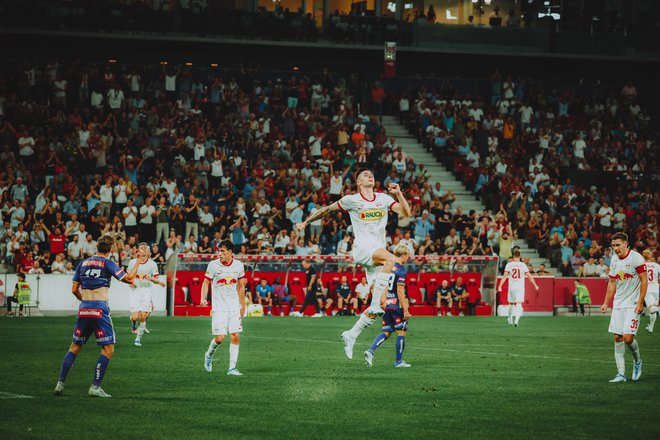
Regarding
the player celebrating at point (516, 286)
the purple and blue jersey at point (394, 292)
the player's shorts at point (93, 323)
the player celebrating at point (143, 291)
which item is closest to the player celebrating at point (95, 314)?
the player's shorts at point (93, 323)

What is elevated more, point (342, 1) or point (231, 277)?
point (342, 1)

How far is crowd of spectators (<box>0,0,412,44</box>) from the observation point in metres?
43.5

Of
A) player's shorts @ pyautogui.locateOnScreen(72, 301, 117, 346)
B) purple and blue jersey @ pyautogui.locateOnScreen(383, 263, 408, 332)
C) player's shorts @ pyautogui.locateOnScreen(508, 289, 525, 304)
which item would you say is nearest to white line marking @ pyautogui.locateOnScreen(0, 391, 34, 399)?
player's shorts @ pyautogui.locateOnScreen(72, 301, 117, 346)

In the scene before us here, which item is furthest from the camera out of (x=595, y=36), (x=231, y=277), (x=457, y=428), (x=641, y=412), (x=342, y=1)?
(x=595, y=36)

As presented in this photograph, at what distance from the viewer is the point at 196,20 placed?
4600 cm

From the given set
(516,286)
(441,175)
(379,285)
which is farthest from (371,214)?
(441,175)

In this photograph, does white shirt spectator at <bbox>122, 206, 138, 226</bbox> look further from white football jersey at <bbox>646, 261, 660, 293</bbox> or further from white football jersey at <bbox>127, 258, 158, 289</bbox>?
white football jersey at <bbox>646, 261, 660, 293</bbox>

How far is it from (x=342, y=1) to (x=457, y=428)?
133ft

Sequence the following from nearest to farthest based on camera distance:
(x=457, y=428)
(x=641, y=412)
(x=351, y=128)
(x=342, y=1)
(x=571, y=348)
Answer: (x=457, y=428), (x=641, y=412), (x=571, y=348), (x=351, y=128), (x=342, y=1)

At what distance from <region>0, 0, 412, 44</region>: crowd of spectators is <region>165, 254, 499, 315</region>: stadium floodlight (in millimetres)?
15421

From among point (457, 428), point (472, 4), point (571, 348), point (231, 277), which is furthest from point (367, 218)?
point (472, 4)

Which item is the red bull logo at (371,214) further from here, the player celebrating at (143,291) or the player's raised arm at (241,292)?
the player celebrating at (143,291)

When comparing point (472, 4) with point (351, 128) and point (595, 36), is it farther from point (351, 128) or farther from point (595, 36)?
point (351, 128)

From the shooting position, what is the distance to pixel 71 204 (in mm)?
33875
